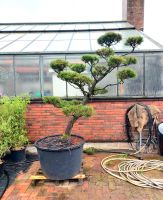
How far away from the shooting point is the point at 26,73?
5957 millimetres

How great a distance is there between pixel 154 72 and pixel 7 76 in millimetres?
3268

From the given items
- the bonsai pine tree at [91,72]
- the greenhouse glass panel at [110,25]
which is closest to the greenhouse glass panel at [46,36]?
the greenhouse glass panel at [110,25]

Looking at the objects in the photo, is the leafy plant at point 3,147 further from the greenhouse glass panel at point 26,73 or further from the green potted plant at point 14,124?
the greenhouse glass panel at point 26,73

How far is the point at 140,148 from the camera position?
5609 millimetres

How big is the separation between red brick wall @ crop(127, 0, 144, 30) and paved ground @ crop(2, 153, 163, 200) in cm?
621

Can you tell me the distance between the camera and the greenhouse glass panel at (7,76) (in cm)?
595

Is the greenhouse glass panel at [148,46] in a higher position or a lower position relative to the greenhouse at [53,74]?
higher

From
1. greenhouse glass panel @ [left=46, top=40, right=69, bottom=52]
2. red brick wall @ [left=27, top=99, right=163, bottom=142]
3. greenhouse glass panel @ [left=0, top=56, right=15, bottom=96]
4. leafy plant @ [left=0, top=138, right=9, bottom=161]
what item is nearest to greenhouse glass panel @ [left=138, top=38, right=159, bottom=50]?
red brick wall @ [left=27, top=99, right=163, bottom=142]

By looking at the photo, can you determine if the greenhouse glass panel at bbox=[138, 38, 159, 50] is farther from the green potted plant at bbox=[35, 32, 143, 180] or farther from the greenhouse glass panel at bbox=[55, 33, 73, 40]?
the greenhouse glass panel at bbox=[55, 33, 73, 40]

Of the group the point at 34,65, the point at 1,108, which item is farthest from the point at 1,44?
the point at 1,108

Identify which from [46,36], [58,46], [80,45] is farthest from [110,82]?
[46,36]

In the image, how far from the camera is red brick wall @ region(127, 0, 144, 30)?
29.4ft

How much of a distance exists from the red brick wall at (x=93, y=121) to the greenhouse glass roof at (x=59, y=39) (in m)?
1.22

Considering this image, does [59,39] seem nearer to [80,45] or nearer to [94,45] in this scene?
[80,45]
